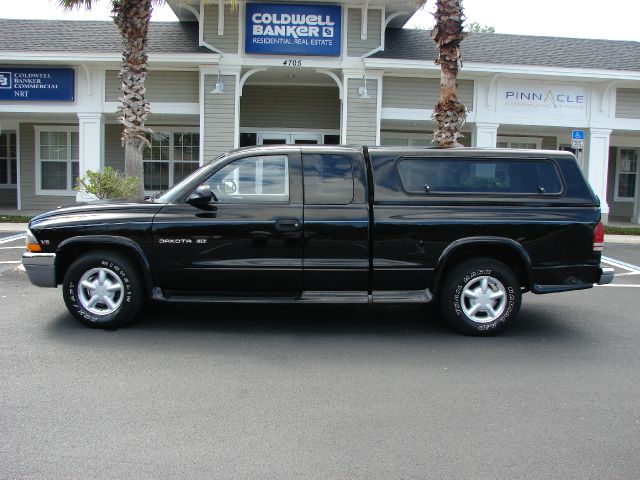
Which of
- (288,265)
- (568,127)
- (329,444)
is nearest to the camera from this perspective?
(329,444)

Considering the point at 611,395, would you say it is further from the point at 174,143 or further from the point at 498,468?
the point at 174,143

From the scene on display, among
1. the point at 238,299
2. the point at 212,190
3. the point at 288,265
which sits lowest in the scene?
the point at 238,299

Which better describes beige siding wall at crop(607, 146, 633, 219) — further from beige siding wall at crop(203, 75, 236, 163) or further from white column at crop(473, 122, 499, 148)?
beige siding wall at crop(203, 75, 236, 163)

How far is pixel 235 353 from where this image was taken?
5.60 m

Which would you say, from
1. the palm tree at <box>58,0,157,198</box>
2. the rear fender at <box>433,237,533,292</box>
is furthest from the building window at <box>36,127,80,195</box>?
the rear fender at <box>433,237,533,292</box>

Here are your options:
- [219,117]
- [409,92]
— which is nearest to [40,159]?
[219,117]

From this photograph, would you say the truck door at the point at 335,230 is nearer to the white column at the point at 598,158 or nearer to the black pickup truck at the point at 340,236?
the black pickup truck at the point at 340,236

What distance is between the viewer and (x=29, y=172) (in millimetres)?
19500

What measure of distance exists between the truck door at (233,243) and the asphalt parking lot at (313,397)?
23.6 inches

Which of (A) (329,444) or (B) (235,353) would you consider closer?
(A) (329,444)

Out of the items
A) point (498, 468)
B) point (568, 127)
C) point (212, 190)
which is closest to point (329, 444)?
point (498, 468)

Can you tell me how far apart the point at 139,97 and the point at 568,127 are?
12.1 metres

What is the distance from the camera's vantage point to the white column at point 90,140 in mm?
16500

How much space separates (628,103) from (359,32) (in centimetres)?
816
